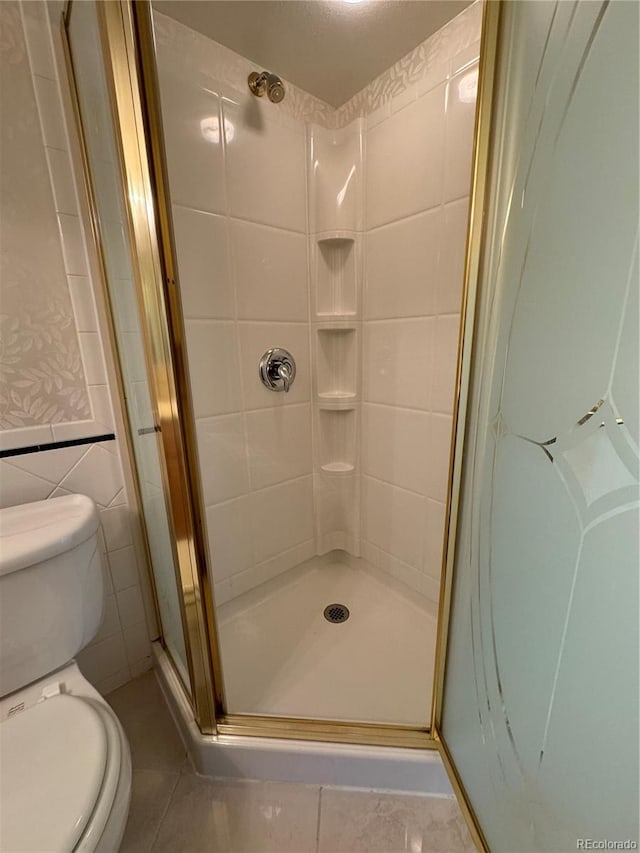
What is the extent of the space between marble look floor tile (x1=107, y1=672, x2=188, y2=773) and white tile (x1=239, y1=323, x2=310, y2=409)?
38.8 inches

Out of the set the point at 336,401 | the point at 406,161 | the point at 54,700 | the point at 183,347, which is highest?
the point at 406,161

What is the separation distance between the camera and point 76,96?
2.66 feet

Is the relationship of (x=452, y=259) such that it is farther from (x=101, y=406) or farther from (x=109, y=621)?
(x=109, y=621)

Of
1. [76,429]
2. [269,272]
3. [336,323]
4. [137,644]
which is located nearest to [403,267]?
[336,323]

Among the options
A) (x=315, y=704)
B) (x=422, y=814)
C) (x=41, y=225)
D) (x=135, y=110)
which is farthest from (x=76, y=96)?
(x=422, y=814)

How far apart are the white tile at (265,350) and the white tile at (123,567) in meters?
0.59

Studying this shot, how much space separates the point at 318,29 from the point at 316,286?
25.3 inches

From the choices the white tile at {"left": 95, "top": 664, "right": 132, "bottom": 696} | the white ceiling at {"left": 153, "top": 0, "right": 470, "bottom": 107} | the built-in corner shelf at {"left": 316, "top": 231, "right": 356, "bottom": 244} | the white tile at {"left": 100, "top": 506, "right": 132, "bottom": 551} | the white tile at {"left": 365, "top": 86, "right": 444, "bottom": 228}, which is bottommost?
the white tile at {"left": 95, "top": 664, "right": 132, "bottom": 696}

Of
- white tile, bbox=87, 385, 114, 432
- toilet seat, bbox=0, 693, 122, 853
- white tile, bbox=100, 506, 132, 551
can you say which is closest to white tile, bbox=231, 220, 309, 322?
white tile, bbox=87, 385, 114, 432

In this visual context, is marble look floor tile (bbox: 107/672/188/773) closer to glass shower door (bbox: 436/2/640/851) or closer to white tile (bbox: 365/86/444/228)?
glass shower door (bbox: 436/2/640/851)

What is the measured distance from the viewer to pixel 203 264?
1027 mm

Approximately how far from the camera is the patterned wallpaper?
78cm

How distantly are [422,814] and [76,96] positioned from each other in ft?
6.14

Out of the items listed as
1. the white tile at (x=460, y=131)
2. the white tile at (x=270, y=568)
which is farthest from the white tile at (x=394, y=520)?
the white tile at (x=460, y=131)
